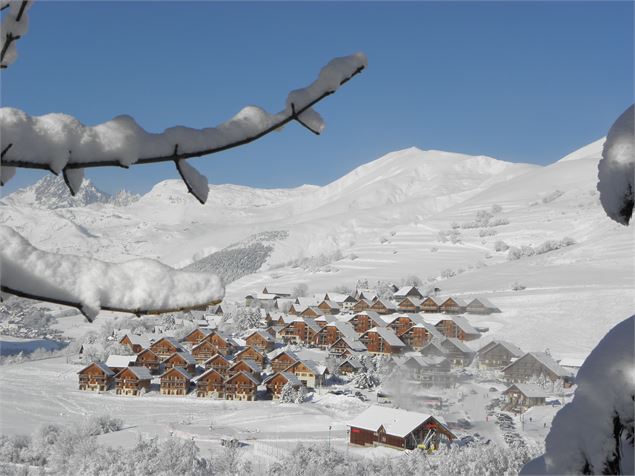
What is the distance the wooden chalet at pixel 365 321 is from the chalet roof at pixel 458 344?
23.3 ft

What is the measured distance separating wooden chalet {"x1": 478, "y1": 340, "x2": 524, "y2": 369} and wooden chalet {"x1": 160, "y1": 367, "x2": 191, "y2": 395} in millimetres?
16034

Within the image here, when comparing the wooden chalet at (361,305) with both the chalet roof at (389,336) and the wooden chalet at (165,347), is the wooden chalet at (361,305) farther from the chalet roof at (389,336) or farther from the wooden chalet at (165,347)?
the wooden chalet at (165,347)

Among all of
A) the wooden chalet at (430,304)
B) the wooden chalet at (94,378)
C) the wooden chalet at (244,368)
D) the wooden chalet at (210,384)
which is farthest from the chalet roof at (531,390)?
the wooden chalet at (430,304)

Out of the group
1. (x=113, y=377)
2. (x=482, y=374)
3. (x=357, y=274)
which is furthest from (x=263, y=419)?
(x=357, y=274)

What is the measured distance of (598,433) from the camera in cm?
132

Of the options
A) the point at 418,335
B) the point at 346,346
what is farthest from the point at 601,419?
the point at 418,335

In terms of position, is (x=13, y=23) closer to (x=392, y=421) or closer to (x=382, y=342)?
(x=392, y=421)

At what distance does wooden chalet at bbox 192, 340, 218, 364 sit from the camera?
1451 inches

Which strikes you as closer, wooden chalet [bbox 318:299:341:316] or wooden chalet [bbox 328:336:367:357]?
wooden chalet [bbox 328:336:367:357]

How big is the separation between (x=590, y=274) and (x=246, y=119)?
49931 millimetres

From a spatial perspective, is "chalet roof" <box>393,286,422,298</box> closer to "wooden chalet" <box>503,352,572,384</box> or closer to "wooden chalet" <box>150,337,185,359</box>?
"wooden chalet" <box>503,352,572,384</box>

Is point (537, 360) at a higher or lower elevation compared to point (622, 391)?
lower

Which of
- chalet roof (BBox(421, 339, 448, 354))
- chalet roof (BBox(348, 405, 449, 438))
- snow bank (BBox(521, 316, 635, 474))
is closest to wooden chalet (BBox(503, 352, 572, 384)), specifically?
chalet roof (BBox(421, 339, 448, 354))

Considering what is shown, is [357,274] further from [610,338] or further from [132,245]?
[132,245]
